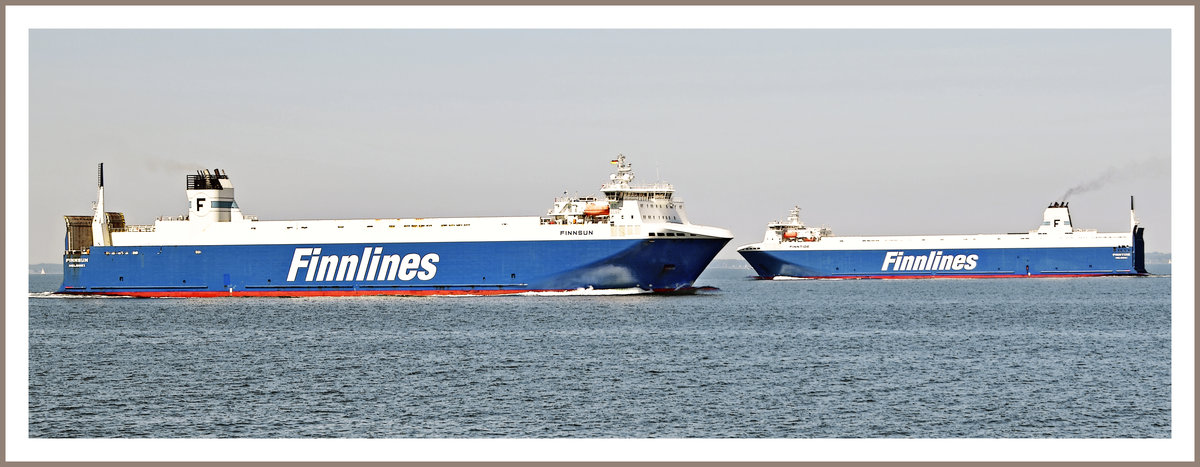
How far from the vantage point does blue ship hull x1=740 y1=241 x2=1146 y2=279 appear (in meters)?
84.5

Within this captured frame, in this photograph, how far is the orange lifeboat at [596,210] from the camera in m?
51.7

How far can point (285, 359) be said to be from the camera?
3028 cm

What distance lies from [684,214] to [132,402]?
114 ft

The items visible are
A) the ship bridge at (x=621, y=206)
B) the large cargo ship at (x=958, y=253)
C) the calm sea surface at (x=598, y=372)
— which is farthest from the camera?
the large cargo ship at (x=958, y=253)

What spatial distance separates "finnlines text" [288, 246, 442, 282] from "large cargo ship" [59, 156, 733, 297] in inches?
1.7

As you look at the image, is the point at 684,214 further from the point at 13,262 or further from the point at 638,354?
the point at 13,262

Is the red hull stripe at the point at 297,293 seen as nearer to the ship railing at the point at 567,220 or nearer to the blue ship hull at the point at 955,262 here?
the ship railing at the point at 567,220

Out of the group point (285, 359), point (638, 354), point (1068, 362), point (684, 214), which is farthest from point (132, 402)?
point (684, 214)

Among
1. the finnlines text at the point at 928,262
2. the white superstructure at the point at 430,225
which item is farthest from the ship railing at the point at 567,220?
the finnlines text at the point at 928,262

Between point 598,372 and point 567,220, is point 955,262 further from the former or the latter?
point 598,372

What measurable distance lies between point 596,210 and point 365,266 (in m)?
10.6

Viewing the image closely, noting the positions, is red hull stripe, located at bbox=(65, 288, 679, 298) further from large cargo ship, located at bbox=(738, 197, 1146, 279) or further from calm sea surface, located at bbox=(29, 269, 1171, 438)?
large cargo ship, located at bbox=(738, 197, 1146, 279)

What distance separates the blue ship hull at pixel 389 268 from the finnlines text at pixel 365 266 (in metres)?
0.04

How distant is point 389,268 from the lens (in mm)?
53938
